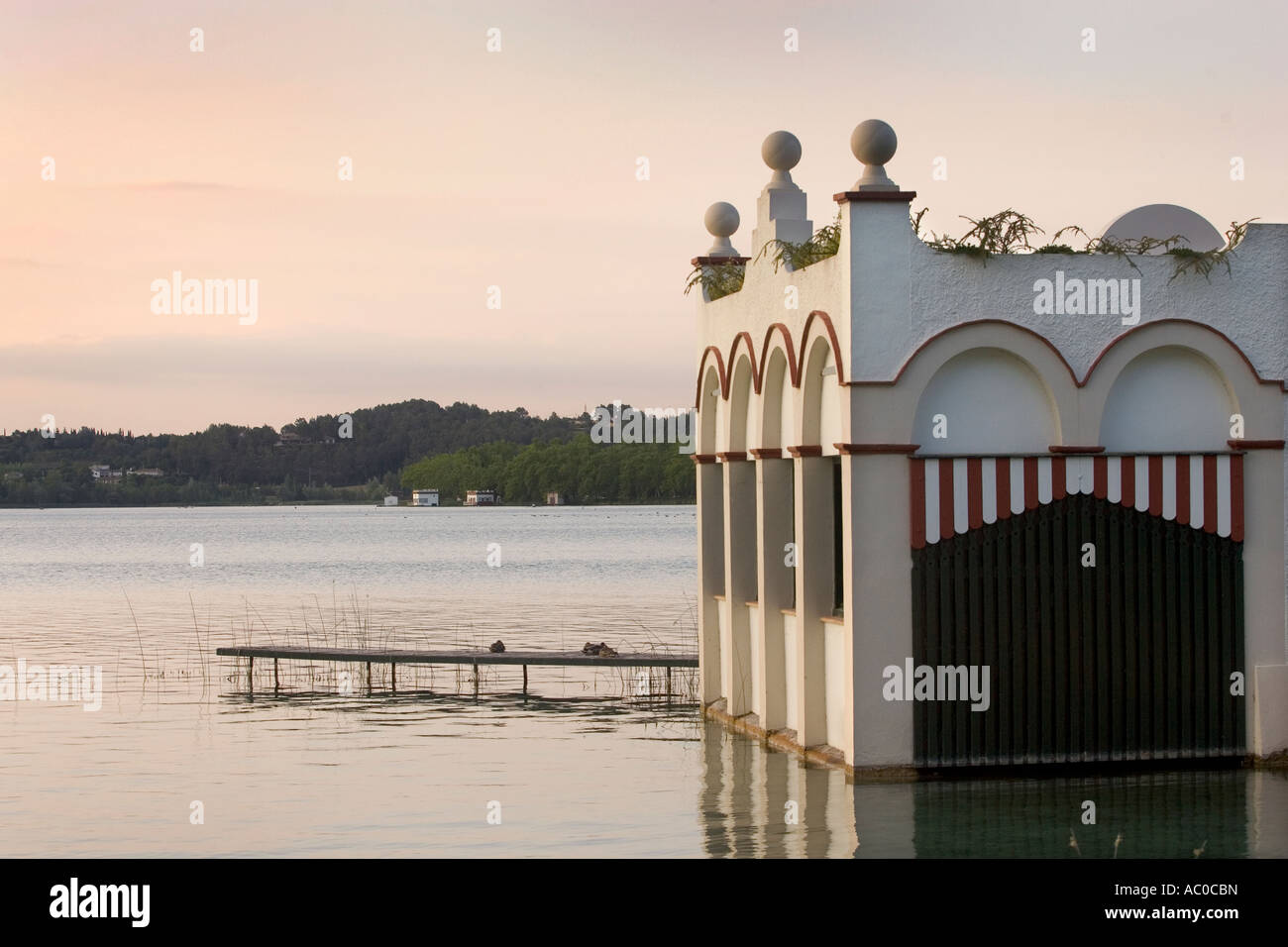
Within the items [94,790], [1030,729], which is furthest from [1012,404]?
[94,790]

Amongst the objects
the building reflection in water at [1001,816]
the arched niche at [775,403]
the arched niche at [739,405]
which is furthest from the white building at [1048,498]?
the arched niche at [739,405]

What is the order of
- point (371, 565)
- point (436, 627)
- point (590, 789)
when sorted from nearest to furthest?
point (590, 789) < point (436, 627) < point (371, 565)

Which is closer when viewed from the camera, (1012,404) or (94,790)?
(1012,404)

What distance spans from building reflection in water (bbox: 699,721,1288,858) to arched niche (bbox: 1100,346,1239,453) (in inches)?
128

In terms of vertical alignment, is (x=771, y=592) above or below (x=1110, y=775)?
above

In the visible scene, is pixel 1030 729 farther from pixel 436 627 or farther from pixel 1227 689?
pixel 436 627

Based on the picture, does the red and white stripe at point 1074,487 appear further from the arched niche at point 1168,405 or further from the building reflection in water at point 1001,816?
the building reflection in water at point 1001,816

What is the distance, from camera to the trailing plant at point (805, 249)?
17781mm

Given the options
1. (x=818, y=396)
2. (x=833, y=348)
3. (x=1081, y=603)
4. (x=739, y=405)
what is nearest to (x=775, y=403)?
(x=739, y=405)

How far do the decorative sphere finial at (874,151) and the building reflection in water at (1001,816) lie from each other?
5722 mm

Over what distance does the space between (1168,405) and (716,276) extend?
7268 millimetres

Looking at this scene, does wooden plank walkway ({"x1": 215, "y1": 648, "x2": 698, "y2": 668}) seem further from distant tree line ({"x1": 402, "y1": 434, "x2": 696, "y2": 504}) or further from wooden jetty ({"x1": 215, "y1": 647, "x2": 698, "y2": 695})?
distant tree line ({"x1": 402, "y1": 434, "x2": 696, "y2": 504})
